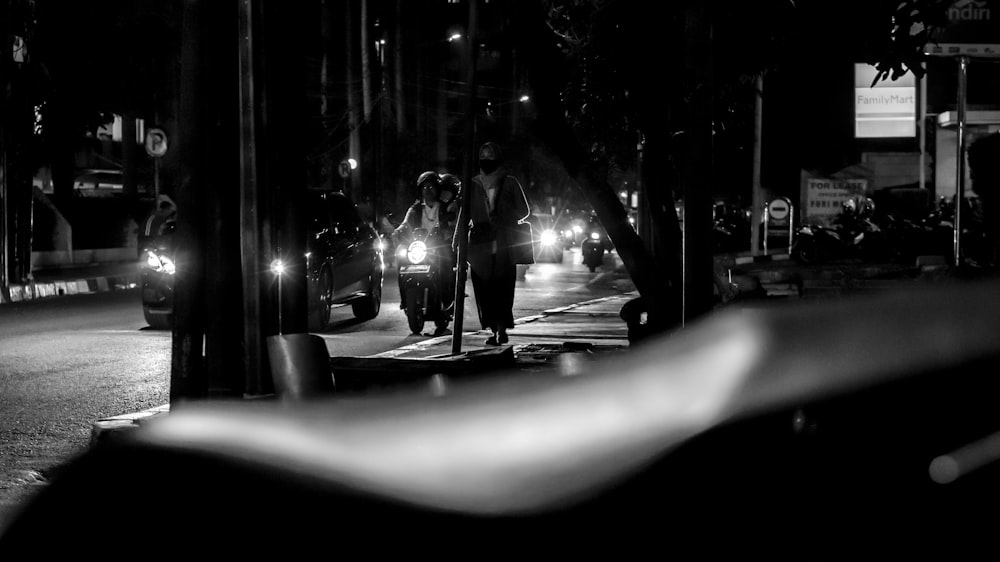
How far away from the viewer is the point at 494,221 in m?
11.2

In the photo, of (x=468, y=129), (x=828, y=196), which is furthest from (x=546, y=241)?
(x=468, y=129)

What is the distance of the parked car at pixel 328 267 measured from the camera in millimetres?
13492

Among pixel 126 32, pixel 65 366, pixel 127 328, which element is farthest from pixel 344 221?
pixel 126 32

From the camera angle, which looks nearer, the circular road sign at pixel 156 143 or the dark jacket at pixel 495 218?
the dark jacket at pixel 495 218

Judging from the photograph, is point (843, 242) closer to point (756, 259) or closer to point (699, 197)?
point (756, 259)

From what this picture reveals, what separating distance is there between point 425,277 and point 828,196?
63.0ft

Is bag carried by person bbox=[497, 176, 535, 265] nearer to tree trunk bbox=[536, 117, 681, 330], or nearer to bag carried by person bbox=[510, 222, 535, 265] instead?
bag carried by person bbox=[510, 222, 535, 265]

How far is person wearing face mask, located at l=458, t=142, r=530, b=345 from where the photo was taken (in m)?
11.2

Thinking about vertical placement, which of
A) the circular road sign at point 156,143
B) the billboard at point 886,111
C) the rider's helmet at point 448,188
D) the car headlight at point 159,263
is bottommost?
the car headlight at point 159,263

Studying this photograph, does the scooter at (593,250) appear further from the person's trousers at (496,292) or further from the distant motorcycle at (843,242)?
the person's trousers at (496,292)

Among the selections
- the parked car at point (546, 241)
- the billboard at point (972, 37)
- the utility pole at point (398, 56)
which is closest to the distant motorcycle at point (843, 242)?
the parked car at point (546, 241)

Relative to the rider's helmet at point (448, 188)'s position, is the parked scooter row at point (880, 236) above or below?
below

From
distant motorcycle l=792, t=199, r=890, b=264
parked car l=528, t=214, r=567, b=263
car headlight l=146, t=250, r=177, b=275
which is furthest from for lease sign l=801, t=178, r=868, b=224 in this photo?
car headlight l=146, t=250, r=177, b=275

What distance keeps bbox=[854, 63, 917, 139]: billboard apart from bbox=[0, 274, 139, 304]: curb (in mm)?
20195
